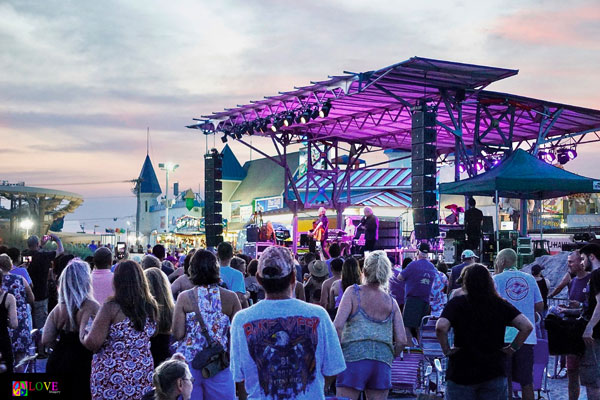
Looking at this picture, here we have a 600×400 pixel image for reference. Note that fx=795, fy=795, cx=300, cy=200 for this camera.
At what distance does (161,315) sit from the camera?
5.89m

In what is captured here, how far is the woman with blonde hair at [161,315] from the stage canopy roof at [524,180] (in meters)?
13.6

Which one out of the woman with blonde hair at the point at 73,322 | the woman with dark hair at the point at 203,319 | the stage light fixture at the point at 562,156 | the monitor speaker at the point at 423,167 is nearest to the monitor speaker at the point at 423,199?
the monitor speaker at the point at 423,167

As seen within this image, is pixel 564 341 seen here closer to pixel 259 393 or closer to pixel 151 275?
pixel 151 275

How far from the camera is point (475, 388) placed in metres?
5.52

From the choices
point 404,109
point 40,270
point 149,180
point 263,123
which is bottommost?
point 40,270

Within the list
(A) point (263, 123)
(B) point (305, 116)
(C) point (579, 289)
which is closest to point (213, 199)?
(A) point (263, 123)

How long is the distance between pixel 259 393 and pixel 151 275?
92.1 inches

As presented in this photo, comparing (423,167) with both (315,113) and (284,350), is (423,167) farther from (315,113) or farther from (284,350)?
(284,350)

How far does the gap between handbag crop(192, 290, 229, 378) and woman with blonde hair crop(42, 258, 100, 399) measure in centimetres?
74

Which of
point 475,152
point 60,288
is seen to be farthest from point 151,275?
A: point 475,152

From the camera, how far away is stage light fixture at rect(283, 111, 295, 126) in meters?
24.2

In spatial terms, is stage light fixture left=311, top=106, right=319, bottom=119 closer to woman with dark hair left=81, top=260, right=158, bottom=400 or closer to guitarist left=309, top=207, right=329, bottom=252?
guitarist left=309, top=207, right=329, bottom=252

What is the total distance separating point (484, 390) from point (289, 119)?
19.2 m

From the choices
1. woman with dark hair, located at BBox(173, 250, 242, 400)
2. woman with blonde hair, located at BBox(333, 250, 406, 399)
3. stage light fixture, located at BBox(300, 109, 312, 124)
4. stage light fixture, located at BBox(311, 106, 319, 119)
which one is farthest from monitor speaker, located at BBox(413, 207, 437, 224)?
woman with dark hair, located at BBox(173, 250, 242, 400)
